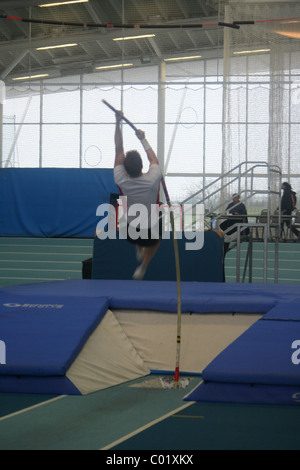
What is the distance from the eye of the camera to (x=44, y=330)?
4.50 meters

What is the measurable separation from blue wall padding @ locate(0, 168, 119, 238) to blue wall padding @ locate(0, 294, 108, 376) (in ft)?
39.5

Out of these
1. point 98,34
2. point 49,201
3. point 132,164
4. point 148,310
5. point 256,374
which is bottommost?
point 256,374

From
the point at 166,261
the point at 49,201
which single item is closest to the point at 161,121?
the point at 49,201

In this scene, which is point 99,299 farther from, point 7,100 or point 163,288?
point 7,100

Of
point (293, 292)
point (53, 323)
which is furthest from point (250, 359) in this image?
point (293, 292)

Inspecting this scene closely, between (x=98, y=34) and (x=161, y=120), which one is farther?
(x=161, y=120)

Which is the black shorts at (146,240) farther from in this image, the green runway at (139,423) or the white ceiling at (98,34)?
the white ceiling at (98,34)

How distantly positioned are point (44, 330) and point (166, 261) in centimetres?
313

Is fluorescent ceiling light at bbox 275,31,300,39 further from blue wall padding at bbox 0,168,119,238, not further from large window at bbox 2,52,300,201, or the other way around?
blue wall padding at bbox 0,168,119,238

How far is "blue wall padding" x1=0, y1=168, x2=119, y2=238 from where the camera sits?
17.2 meters

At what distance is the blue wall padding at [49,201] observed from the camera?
56.5 feet

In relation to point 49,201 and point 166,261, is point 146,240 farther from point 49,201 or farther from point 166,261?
point 49,201

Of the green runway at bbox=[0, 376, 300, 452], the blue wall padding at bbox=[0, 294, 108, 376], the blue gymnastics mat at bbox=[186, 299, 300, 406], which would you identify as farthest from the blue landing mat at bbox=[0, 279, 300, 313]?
the green runway at bbox=[0, 376, 300, 452]

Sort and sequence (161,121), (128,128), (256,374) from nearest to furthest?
1. (256,374)
2. (128,128)
3. (161,121)
